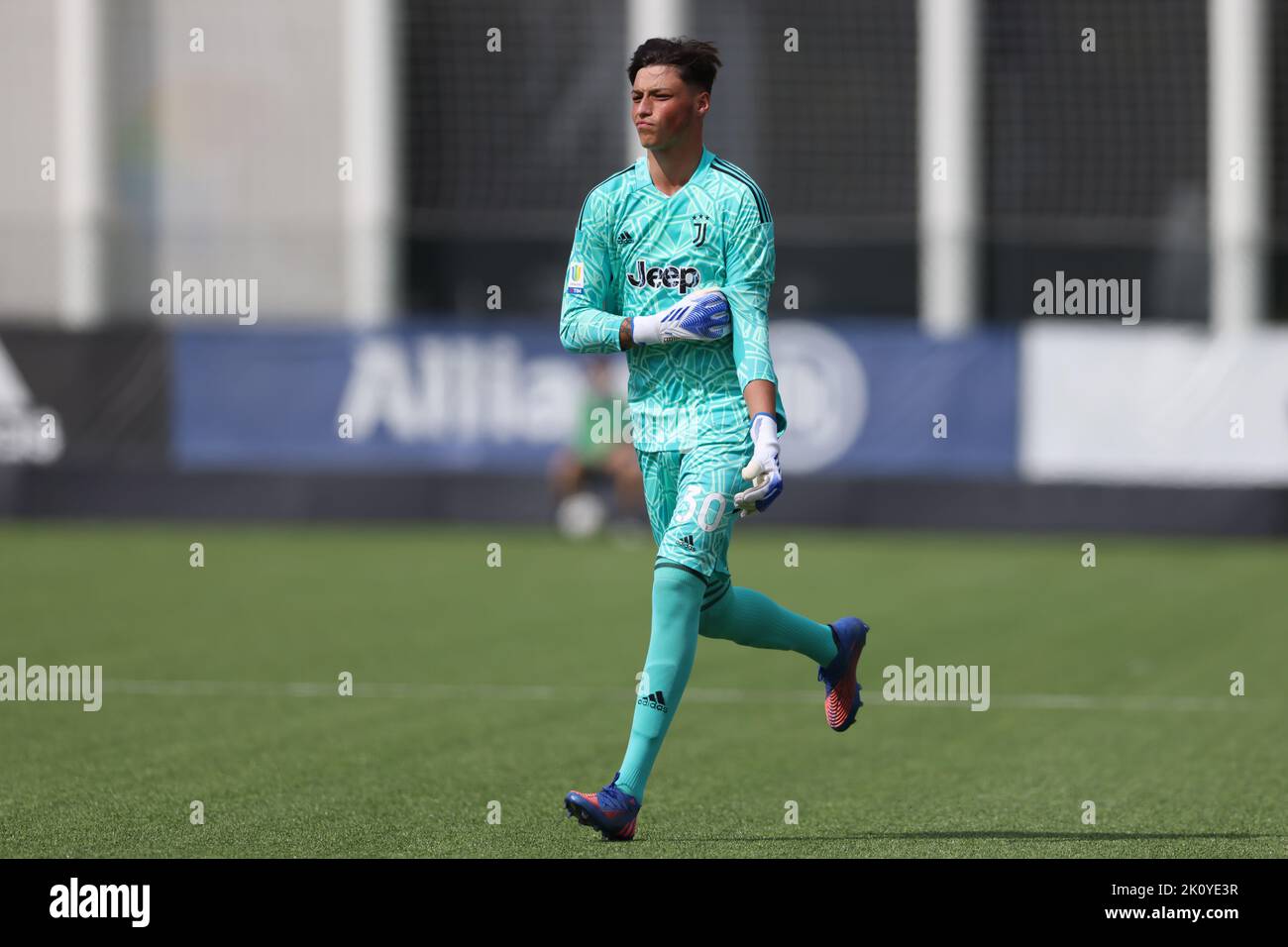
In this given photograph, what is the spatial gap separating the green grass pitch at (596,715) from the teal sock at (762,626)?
583mm

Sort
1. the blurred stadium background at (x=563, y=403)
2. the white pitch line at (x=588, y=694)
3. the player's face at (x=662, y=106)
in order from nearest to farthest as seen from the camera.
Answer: the player's face at (x=662, y=106) < the blurred stadium background at (x=563, y=403) < the white pitch line at (x=588, y=694)

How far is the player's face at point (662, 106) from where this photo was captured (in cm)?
664

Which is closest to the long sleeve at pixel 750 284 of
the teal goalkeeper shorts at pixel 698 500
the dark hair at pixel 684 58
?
the teal goalkeeper shorts at pixel 698 500

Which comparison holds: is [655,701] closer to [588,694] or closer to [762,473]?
[762,473]

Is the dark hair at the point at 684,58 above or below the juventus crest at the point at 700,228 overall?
above

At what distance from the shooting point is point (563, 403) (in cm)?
2091

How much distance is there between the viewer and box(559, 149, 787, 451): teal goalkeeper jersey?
21.8 feet

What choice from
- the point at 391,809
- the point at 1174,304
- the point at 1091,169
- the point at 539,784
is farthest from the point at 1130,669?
the point at 1091,169

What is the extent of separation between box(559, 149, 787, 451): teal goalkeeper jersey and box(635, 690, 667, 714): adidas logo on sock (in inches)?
30.7

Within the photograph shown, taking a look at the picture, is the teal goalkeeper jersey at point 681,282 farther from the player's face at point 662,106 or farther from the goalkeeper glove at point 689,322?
the player's face at point 662,106

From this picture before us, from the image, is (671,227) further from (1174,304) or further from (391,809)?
(1174,304)

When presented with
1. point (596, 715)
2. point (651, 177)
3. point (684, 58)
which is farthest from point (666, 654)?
point (596, 715)
